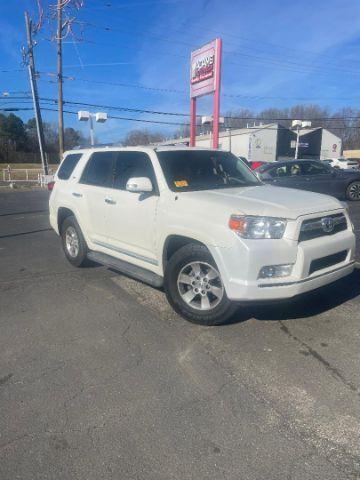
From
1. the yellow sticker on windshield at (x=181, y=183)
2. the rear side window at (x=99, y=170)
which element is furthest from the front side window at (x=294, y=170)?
the yellow sticker on windshield at (x=181, y=183)

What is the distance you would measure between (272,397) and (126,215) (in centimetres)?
280

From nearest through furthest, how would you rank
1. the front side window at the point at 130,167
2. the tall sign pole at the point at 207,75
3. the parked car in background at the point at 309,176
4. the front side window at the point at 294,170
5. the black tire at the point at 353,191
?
1. the front side window at the point at 130,167
2. the parked car in background at the point at 309,176
3. the front side window at the point at 294,170
4. the black tire at the point at 353,191
5. the tall sign pole at the point at 207,75

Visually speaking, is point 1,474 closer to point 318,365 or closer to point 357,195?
point 318,365

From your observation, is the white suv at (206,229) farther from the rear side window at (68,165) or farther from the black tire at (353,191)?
the black tire at (353,191)

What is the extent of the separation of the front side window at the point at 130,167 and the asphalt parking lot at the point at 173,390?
149 cm

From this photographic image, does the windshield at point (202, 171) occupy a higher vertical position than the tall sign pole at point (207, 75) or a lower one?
lower

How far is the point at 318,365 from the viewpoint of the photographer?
3.29 meters

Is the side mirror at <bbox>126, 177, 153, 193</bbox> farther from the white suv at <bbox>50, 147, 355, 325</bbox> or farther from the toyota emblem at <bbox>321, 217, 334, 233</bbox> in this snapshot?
the toyota emblem at <bbox>321, 217, 334, 233</bbox>

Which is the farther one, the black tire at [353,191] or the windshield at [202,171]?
the black tire at [353,191]

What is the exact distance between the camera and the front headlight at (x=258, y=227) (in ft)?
11.6

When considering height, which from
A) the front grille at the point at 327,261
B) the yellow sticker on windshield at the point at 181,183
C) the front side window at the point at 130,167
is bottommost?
the front grille at the point at 327,261

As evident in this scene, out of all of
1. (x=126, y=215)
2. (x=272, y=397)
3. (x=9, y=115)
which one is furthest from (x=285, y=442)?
(x=9, y=115)

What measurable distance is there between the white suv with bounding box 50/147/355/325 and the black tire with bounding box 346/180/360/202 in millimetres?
8797

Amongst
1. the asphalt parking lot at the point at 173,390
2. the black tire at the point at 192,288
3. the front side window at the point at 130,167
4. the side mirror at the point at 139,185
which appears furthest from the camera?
the front side window at the point at 130,167
